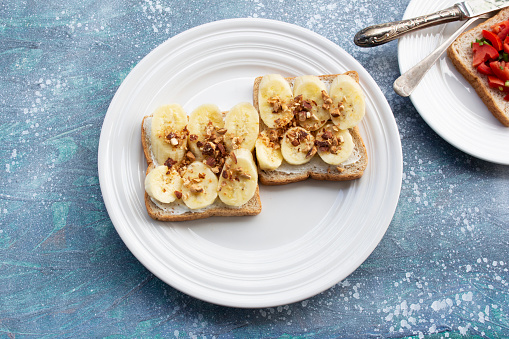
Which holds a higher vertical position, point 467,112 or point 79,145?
point 467,112

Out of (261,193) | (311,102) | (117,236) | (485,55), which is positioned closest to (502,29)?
(485,55)

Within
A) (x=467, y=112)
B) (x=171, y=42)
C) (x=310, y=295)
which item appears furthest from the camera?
(x=467, y=112)

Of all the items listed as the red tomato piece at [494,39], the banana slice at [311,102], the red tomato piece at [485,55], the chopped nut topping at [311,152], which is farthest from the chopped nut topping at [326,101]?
the red tomato piece at [494,39]

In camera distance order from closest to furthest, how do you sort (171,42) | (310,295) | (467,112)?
Answer: (310,295), (171,42), (467,112)

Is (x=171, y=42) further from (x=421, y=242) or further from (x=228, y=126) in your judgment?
(x=421, y=242)

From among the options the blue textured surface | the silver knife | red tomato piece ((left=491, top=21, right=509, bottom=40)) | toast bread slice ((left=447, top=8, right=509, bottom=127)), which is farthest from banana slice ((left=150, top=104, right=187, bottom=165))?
red tomato piece ((left=491, top=21, right=509, bottom=40))

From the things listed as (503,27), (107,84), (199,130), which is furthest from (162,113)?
(503,27)

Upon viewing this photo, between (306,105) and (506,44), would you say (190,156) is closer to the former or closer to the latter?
(306,105)
